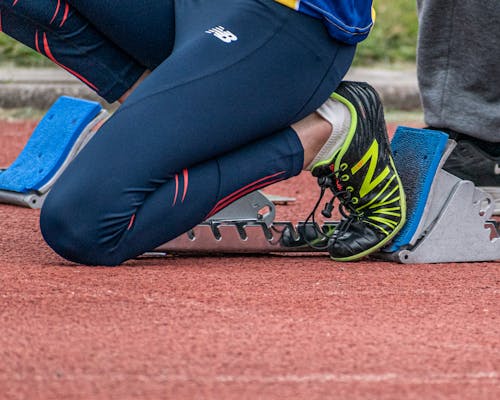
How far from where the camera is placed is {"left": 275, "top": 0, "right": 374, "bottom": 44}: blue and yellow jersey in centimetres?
308

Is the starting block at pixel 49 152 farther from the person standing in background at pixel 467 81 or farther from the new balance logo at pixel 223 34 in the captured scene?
the new balance logo at pixel 223 34

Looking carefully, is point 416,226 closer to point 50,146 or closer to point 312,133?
point 312,133

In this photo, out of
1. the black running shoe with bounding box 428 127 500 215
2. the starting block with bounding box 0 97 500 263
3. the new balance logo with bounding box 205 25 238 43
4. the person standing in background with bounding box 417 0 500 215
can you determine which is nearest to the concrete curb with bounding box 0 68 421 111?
the person standing in background with bounding box 417 0 500 215

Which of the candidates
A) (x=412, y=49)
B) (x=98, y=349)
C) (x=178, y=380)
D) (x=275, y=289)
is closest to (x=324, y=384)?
(x=178, y=380)

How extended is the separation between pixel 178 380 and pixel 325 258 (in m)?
1.35

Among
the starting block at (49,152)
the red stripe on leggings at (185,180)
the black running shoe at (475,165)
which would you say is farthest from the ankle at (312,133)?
the starting block at (49,152)

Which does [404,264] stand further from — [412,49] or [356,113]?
[412,49]

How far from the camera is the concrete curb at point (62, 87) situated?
7.06 metres

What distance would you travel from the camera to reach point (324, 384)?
217 cm

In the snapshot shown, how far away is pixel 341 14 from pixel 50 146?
173cm

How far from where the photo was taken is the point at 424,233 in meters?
3.38

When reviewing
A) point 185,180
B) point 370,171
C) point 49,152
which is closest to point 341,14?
point 370,171

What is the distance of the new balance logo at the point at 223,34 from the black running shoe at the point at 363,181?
365mm

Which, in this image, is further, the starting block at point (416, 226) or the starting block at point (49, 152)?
the starting block at point (49, 152)
